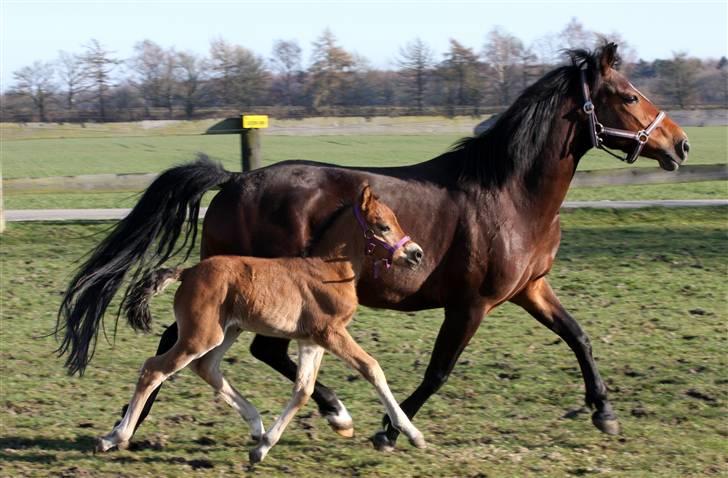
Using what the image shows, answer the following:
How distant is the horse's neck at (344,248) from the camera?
5.16 meters

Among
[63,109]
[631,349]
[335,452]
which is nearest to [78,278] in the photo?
[335,452]

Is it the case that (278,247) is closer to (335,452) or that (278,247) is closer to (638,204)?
(335,452)

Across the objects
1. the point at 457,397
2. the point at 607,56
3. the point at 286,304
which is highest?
the point at 607,56

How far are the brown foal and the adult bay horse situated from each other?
0.26 meters

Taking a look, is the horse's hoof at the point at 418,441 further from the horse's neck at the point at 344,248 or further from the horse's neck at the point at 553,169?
the horse's neck at the point at 553,169

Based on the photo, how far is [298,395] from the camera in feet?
16.7

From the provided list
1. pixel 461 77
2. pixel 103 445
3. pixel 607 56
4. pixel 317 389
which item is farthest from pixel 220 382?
pixel 461 77

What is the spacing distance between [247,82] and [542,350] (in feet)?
103

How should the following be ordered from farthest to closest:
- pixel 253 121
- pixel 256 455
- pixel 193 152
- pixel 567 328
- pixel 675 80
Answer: pixel 675 80, pixel 193 152, pixel 253 121, pixel 567 328, pixel 256 455

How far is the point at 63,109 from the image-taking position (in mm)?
32438

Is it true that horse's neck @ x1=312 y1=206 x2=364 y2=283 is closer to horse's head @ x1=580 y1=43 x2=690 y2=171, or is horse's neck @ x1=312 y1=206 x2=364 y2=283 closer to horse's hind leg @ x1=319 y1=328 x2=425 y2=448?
horse's hind leg @ x1=319 y1=328 x2=425 y2=448

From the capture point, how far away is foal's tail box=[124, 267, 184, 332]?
5.07 m

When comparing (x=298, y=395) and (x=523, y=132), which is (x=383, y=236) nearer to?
(x=298, y=395)

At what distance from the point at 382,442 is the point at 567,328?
1.41 meters
